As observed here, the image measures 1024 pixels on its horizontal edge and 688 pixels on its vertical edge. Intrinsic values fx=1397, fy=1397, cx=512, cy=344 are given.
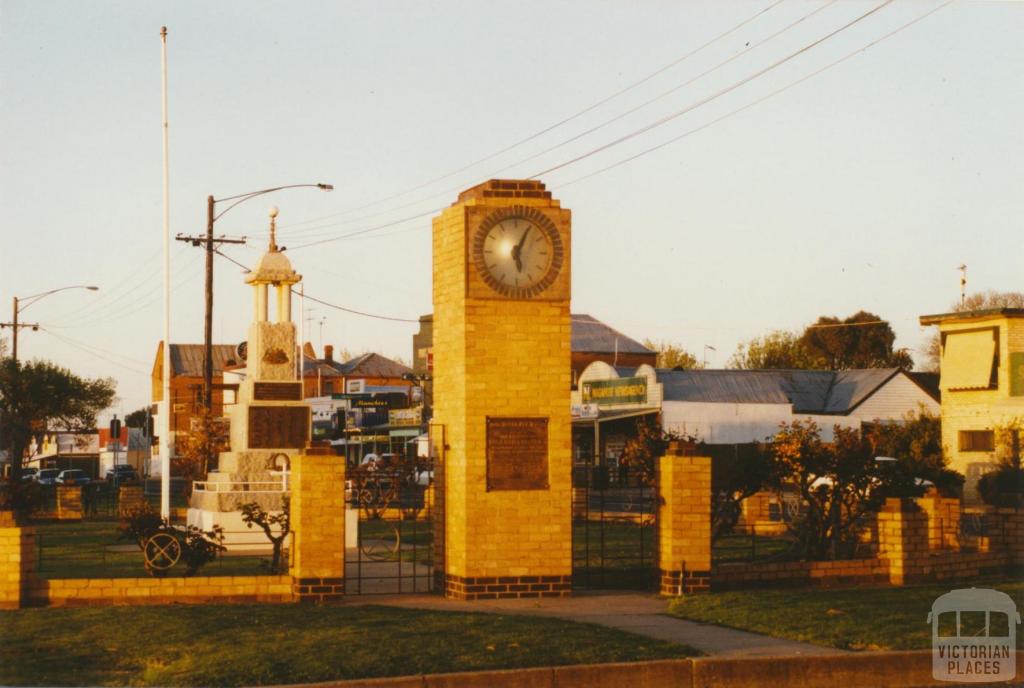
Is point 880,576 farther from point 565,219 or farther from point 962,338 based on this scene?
point 962,338

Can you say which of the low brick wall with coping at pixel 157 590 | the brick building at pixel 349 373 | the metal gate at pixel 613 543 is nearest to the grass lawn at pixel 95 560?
the low brick wall with coping at pixel 157 590

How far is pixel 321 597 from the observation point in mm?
15391

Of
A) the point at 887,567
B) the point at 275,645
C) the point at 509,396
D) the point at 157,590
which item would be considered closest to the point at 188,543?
the point at 157,590

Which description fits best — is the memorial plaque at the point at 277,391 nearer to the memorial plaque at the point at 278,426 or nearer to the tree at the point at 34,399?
the memorial plaque at the point at 278,426

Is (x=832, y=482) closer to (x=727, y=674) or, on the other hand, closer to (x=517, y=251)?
(x=517, y=251)

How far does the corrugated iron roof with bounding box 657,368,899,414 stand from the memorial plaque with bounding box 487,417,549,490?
145 feet

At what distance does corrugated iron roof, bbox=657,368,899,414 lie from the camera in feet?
202

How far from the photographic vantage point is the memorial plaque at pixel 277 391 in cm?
3209

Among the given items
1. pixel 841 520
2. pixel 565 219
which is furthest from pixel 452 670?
pixel 841 520

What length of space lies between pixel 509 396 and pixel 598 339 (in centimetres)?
7266

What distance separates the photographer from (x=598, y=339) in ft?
290

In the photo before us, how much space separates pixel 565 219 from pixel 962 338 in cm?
3396

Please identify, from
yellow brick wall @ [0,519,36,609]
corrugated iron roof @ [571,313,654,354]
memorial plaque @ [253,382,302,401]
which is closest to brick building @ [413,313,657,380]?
corrugated iron roof @ [571,313,654,354]

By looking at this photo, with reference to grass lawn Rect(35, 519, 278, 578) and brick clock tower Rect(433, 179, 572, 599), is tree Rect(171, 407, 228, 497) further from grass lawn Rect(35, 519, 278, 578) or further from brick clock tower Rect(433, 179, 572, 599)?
brick clock tower Rect(433, 179, 572, 599)
